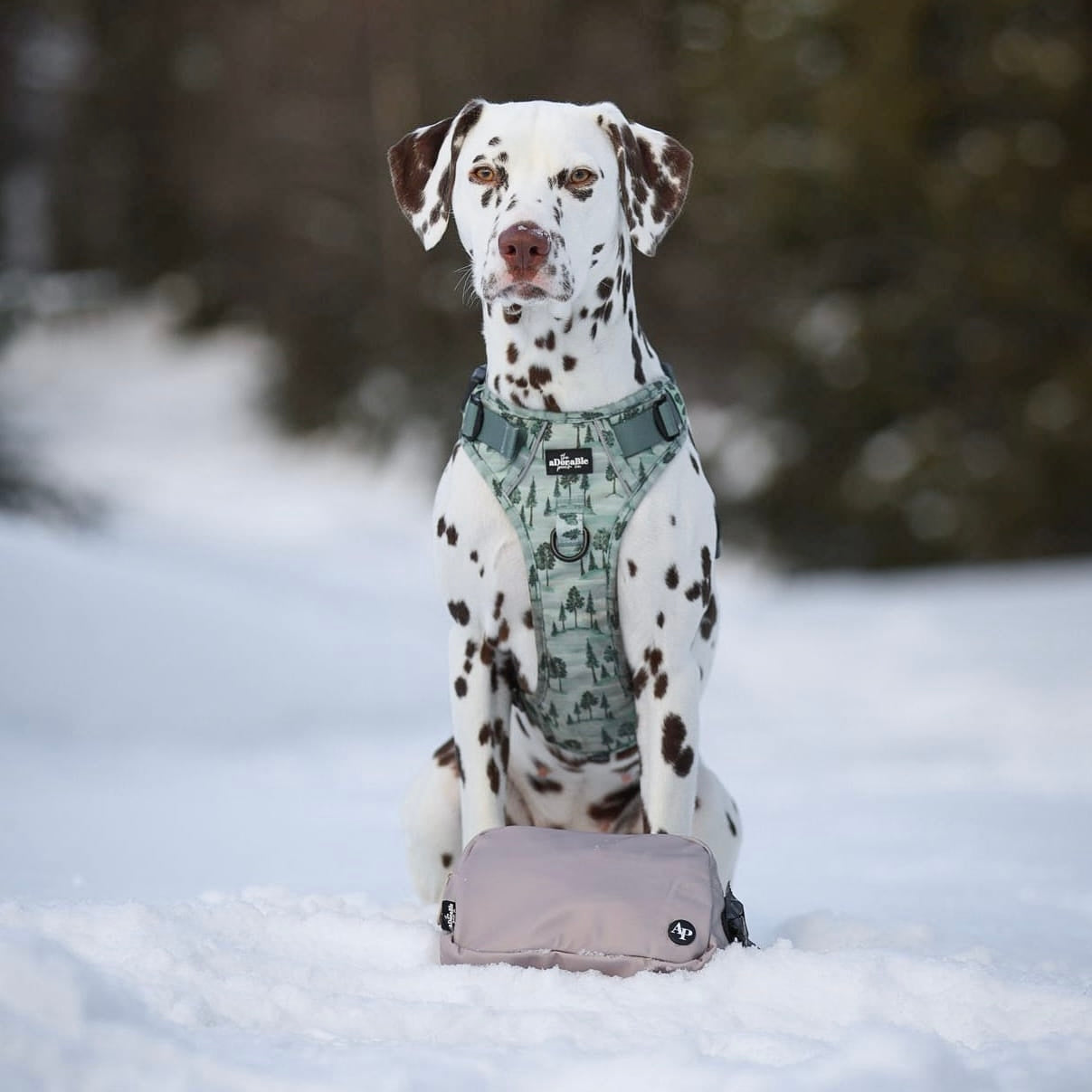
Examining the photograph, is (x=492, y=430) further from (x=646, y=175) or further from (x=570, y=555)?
(x=646, y=175)

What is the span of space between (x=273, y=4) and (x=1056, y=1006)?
2106cm

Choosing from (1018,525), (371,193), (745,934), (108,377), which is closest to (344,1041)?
(745,934)

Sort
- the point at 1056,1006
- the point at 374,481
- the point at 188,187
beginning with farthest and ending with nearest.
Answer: the point at 188,187, the point at 374,481, the point at 1056,1006

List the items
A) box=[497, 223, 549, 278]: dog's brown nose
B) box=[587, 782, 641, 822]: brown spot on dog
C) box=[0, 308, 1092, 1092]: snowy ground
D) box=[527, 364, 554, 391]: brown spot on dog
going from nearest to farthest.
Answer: box=[0, 308, 1092, 1092]: snowy ground → box=[497, 223, 549, 278]: dog's brown nose → box=[527, 364, 554, 391]: brown spot on dog → box=[587, 782, 641, 822]: brown spot on dog

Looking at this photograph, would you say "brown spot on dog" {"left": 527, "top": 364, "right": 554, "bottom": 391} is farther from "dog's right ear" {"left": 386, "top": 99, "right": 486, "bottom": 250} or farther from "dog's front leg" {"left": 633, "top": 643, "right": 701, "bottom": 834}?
"dog's front leg" {"left": 633, "top": 643, "right": 701, "bottom": 834}

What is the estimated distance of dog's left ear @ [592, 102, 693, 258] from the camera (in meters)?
3.28

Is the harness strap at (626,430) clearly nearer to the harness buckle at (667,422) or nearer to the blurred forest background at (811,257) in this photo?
the harness buckle at (667,422)

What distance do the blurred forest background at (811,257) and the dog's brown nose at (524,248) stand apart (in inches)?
284

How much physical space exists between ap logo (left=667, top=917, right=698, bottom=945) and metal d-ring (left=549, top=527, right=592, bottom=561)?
77cm

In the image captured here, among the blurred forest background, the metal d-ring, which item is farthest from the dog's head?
the blurred forest background

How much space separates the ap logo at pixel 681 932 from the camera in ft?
9.05

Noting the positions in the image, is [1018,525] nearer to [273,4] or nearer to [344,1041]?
[344,1041]

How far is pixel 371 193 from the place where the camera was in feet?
63.2

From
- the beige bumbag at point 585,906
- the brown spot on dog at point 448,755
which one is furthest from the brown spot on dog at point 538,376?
the beige bumbag at point 585,906
